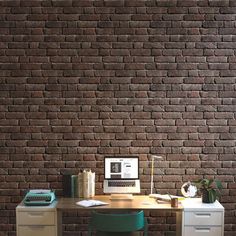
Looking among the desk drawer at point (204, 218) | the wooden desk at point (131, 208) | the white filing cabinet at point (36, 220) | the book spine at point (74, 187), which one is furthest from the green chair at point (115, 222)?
the book spine at point (74, 187)

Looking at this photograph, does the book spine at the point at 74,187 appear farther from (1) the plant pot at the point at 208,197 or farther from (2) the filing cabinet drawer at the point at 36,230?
(1) the plant pot at the point at 208,197

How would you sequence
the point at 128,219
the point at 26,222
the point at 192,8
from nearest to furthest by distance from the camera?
the point at 128,219 → the point at 26,222 → the point at 192,8

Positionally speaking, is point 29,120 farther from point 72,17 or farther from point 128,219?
point 128,219

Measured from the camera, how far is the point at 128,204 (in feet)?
12.8

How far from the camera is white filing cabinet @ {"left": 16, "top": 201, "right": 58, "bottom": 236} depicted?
3752 mm

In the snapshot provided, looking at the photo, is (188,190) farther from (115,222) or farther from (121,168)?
(115,222)

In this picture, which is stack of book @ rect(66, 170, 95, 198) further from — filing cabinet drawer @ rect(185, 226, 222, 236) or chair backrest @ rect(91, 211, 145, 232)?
filing cabinet drawer @ rect(185, 226, 222, 236)

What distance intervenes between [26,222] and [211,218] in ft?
5.45

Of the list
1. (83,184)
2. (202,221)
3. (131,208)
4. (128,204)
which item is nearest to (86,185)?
(83,184)

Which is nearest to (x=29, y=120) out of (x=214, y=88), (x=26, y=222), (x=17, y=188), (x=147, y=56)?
(x=17, y=188)

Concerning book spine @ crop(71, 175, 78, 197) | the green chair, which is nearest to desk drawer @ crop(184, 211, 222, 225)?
the green chair

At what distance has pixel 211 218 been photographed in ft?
12.4

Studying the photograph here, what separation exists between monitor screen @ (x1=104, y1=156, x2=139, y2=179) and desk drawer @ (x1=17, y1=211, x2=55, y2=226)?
74cm

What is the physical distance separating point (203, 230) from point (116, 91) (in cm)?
160
